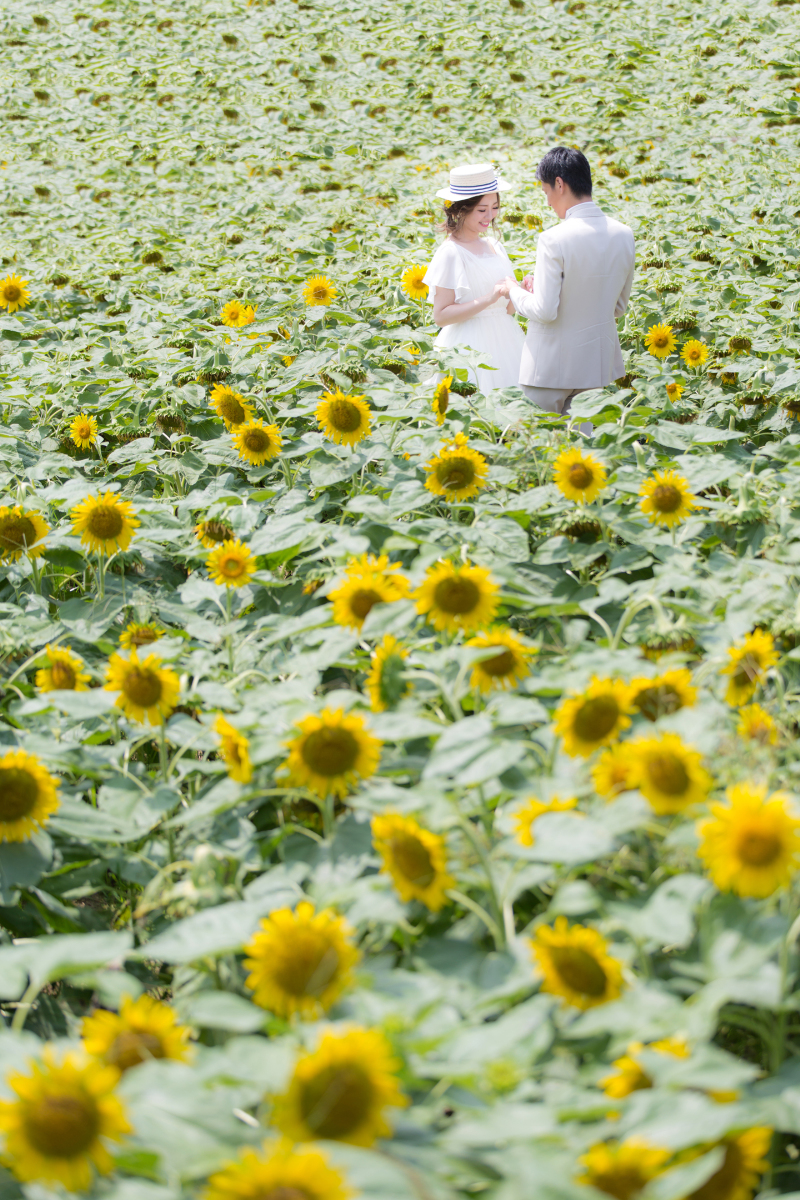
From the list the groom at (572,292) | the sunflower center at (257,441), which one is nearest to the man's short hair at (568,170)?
the groom at (572,292)

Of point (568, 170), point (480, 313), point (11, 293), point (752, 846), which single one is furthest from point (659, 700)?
point (11, 293)

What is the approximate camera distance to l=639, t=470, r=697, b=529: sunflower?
7.06 ft

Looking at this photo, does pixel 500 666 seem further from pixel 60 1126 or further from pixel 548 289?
pixel 548 289

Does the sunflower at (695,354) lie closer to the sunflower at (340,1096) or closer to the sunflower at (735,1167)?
the sunflower at (735,1167)

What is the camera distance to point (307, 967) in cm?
109

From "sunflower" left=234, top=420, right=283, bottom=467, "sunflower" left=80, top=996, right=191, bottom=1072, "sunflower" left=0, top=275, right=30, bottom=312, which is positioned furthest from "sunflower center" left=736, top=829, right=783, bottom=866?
"sunflower" left=0, top=275, right=30, bottom=312

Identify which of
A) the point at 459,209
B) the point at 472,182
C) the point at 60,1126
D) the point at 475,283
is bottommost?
the point at 60,1126

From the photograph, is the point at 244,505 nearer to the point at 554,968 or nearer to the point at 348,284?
the point at 554,968

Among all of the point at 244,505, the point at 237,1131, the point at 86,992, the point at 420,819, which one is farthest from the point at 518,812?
the point at 244,505

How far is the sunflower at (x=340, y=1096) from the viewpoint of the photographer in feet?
2.93

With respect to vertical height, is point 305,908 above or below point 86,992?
above

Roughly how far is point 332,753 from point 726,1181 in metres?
0.73

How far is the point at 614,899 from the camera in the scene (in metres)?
1.28

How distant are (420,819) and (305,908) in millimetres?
199
